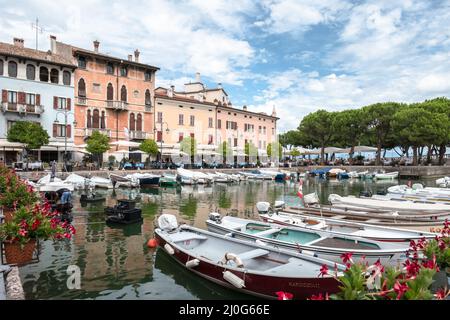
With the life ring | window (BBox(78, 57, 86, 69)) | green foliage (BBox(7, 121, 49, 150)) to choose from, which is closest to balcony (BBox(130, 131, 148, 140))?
window (BBox(78, 57, 86, 69))

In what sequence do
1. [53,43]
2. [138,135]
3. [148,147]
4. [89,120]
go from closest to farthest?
1. [148,147]
2. [53,43]
3. [89,120]
4. [138,135]

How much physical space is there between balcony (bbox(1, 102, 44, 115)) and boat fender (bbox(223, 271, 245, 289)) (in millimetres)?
39034

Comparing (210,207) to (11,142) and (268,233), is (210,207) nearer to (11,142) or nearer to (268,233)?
(268,233)

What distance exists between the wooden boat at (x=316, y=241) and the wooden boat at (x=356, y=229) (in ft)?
1.05

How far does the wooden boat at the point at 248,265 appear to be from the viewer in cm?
768

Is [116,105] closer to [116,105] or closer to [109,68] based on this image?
[116,105]

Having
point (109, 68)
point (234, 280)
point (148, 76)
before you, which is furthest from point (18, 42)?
point (234, 280)

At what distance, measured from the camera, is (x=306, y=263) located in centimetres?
874

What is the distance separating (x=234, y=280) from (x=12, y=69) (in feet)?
138

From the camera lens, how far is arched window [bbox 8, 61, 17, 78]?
40094mm

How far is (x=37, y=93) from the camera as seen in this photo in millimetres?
42094
